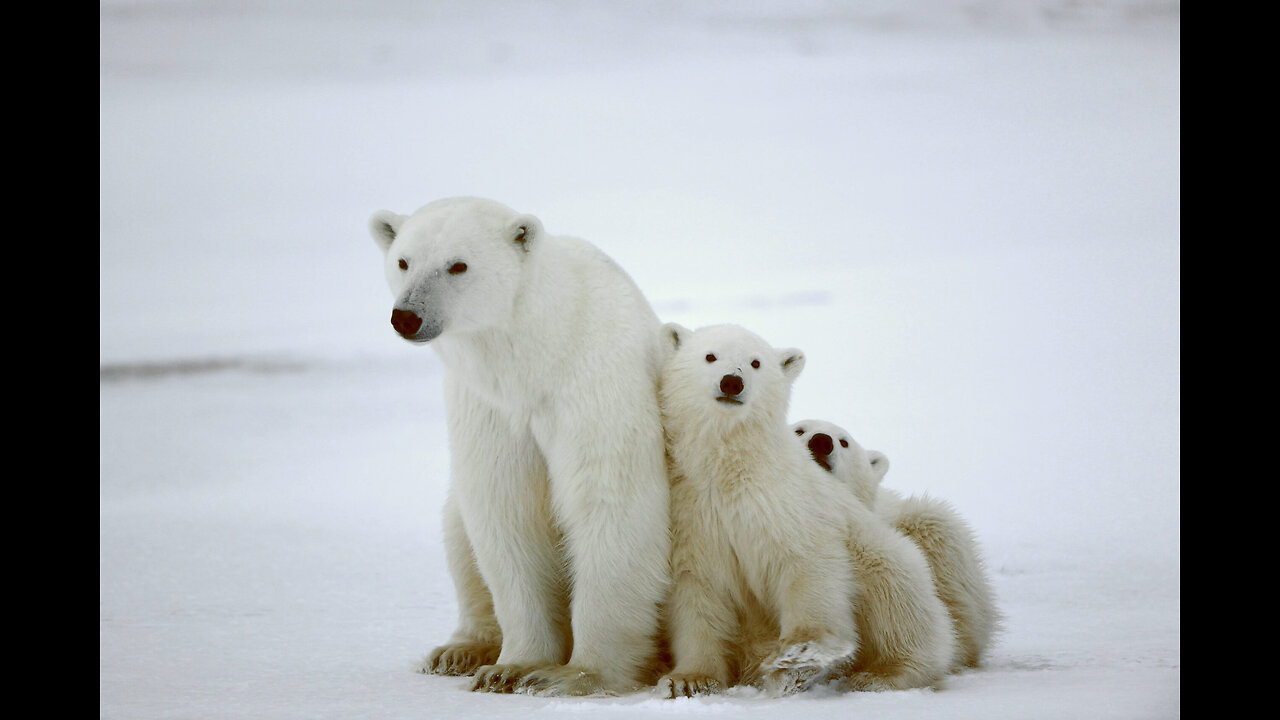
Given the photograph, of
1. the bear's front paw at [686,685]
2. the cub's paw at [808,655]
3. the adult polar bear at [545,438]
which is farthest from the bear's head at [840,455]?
the bear's front paw at [686,685]

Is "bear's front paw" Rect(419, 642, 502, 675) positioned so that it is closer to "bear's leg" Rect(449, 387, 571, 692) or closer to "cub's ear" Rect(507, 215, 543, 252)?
"bear's leg" Rect(449, 387, 571, 692)

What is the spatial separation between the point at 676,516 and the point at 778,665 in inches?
26.0

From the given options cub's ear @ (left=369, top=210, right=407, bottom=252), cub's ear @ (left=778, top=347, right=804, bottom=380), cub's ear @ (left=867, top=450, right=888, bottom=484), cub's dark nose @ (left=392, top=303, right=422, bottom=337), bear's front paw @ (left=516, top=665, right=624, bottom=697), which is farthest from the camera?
cub's ear @ (left=867, top=450, right=888, bottom=484)

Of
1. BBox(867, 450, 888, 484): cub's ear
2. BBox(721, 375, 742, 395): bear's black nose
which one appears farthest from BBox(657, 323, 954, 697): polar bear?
BBox(867, 450, 888, 484): cub's ear

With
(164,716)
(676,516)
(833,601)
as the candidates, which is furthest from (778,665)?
(164,716)

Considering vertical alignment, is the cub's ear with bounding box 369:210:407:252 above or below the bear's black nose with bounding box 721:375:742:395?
above

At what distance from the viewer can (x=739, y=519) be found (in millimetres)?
4891

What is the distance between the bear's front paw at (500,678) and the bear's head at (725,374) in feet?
3.42

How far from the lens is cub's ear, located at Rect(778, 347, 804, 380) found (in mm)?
5113

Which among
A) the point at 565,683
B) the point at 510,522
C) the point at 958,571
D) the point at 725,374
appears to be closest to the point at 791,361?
the point at 725,374

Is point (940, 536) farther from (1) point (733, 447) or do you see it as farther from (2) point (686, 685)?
(2) point (686, 685)

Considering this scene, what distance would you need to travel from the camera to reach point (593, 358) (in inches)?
195

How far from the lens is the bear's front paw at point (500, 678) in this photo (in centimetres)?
488

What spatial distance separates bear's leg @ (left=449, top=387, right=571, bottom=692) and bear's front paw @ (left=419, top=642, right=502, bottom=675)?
0.98 ft
